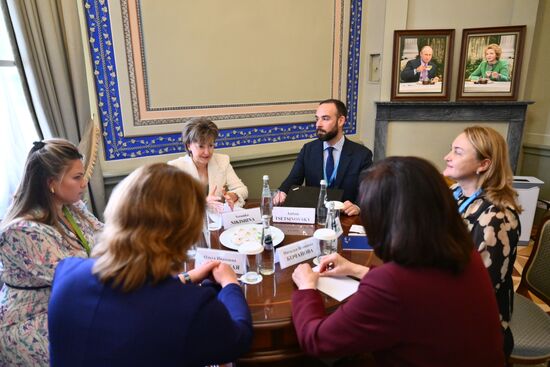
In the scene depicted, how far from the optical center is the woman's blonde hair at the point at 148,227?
808 mm

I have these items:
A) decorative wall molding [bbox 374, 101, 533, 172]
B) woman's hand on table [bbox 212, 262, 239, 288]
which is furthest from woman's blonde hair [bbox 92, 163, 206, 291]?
decorative wall molding [bbox 374, 101, 533, 172]

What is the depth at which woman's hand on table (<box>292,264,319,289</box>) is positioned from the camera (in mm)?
1167

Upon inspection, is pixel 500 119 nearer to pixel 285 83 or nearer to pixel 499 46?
pixel 499 46

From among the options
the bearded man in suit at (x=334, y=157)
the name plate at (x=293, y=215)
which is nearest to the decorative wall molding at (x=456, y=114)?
the bearded man in suit at (x=334, y=157)

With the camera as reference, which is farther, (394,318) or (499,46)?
(499,46)

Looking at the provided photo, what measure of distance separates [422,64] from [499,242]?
8.25 ft

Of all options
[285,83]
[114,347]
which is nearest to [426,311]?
[114,347]

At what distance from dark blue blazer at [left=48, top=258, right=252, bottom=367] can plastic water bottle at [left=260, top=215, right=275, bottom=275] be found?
49 cm

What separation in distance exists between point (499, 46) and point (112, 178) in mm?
3448

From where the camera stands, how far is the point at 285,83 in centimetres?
312

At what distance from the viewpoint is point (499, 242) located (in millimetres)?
1275

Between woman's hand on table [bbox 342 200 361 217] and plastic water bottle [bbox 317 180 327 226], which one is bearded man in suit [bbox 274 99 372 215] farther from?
plastic water bottle [bbox 317 180 327 226]

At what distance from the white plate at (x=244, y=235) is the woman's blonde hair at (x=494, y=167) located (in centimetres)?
88

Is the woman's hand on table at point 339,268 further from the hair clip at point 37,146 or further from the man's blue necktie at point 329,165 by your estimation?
the man's blue necktie at point 329,165
